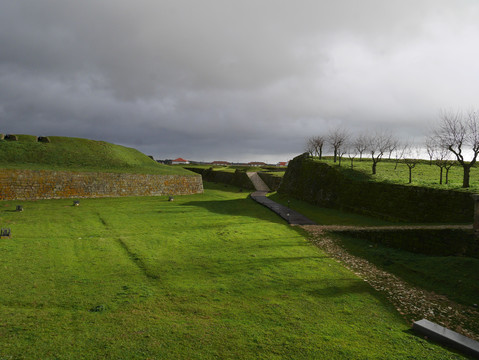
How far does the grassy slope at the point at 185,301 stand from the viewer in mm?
5871

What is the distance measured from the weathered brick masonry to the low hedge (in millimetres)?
26635

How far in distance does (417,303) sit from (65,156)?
39.5 metres

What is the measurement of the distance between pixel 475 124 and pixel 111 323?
26.2 metres

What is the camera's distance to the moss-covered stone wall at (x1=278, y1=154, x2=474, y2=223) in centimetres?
1712

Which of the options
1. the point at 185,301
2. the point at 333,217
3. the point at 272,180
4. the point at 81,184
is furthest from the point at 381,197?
the point at 81,184

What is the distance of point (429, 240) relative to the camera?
14672 millimetres

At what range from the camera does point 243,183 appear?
55.8 metres

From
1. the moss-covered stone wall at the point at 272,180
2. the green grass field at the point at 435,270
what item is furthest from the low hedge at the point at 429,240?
the moss-covered stone wall at the point at 272,180

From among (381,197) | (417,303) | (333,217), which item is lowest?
(417,303)

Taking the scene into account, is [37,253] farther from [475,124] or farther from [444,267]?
[475,124]

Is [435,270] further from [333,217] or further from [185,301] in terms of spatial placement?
[333,217]

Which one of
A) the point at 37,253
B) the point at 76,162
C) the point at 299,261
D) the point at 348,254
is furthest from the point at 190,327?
the point at 76,162

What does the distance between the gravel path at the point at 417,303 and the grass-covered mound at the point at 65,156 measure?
3172cm

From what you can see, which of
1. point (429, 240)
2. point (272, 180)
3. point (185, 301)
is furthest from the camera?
point (272, 180)
